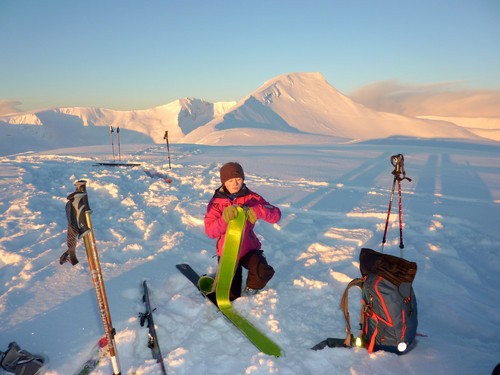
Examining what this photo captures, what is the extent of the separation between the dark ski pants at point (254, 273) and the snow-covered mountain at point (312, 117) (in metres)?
37.5

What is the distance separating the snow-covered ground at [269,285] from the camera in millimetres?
2854

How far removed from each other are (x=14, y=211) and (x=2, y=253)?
2.34 meters

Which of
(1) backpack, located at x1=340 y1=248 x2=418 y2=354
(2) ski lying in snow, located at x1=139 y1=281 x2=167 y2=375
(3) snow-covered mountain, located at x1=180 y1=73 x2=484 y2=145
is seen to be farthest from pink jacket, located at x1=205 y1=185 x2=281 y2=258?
(3) snow-covered mountain, located at x1=180 y1=73 x2=484 y2=145

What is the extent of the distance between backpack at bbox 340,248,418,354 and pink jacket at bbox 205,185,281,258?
148 cm

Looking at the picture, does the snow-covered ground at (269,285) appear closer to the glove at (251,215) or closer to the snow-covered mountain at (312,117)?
the glove at (251,215)

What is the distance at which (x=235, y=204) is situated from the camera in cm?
388

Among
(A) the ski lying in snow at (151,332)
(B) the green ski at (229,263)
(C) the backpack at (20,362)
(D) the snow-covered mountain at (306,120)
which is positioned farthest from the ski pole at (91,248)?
(D) the snow-covered mountain at (306,120)

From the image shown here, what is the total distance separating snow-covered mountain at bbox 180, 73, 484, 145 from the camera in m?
47.0

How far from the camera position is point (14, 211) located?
21.9 ft

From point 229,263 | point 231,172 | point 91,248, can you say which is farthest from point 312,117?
point 91,248

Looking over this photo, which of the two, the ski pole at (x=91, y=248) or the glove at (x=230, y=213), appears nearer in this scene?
the ski pole at (x=91, y=248)

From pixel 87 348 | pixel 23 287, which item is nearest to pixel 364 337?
pixel 87 348

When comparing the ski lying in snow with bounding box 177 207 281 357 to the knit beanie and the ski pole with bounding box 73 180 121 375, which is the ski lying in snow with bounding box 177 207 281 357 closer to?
the knit beanie

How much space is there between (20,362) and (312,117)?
58.0m
